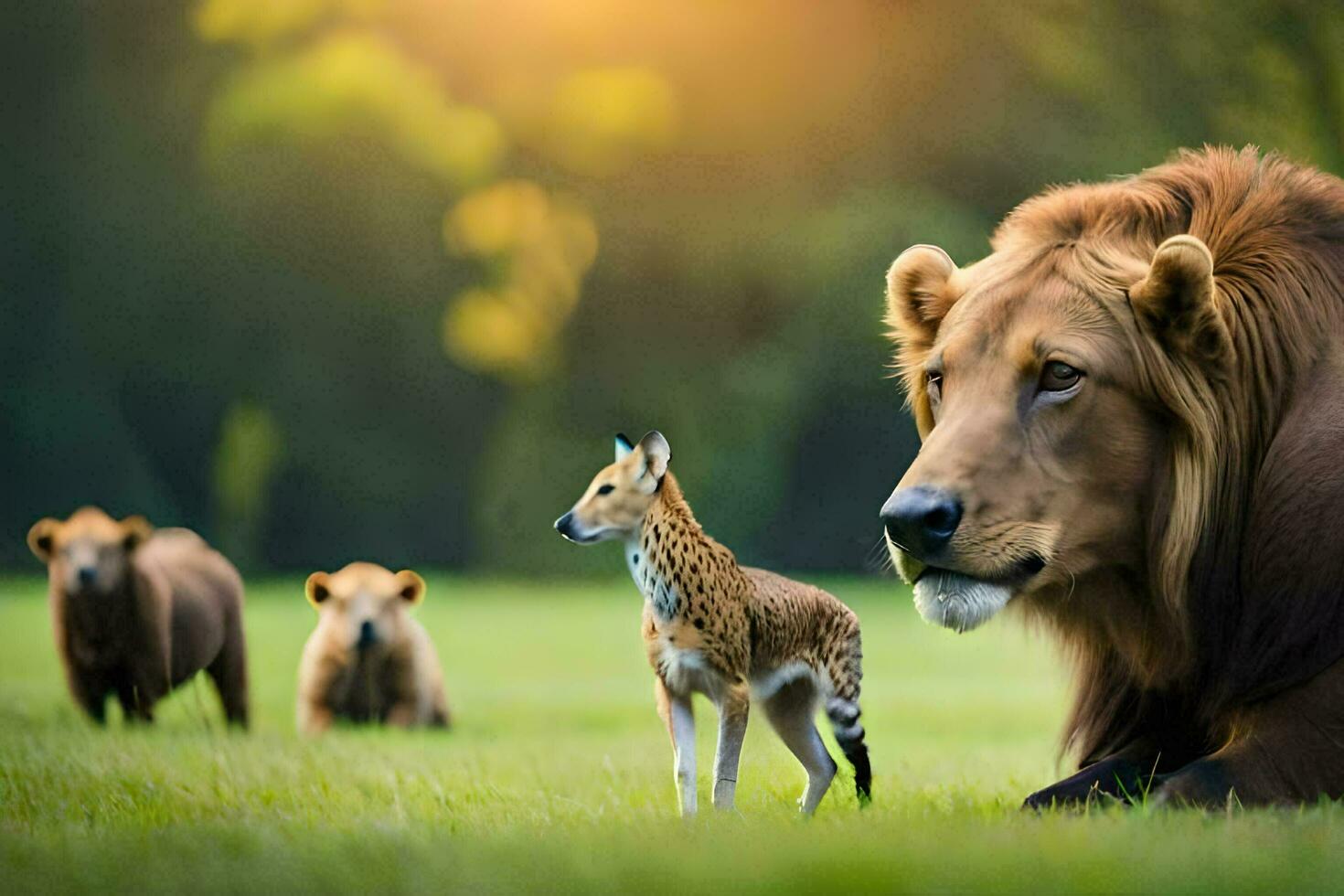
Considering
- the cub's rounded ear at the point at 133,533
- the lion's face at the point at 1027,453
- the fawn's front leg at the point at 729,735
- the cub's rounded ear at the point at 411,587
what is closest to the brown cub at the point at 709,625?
the fawn's front leg at the point at 729,735

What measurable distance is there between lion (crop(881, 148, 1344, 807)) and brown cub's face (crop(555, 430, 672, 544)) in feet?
1.28

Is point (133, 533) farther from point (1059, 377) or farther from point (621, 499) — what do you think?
point (1059, 377)

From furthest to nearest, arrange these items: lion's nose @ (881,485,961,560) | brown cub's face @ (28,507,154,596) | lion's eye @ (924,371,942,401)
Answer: brown cub's face @ (28,507,154,596) → lion's eye @ (924,371,942,401) → lion's nose @ (881,485,961,560)

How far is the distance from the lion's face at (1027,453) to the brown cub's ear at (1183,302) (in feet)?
0.15

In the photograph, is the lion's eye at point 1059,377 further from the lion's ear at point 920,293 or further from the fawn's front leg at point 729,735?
the fawn's front leg at point 729,735

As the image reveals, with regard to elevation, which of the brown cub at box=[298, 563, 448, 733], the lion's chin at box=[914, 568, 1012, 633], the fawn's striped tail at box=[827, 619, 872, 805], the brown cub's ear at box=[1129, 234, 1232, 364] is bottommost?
the brown cub at box=[298, 563, 448, 733]

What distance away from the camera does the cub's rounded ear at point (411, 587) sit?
14.3ft

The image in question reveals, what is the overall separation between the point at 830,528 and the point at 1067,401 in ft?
15.0

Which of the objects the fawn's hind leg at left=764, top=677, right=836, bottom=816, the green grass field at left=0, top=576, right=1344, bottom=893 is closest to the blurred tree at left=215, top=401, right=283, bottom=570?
the green grass field at left=0, top=576, right=1344, bottom=893

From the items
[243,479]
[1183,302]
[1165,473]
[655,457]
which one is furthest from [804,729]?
[243,479]

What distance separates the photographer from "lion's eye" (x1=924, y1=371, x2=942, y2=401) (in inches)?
94.2

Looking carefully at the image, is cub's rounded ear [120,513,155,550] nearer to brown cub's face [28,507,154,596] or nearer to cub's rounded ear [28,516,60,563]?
brown cub's face [28,507,154,596]

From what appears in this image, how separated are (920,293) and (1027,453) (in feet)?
1.54

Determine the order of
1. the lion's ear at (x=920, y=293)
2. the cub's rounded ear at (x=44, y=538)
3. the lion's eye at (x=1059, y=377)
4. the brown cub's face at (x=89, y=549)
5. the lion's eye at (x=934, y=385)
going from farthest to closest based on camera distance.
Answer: the cub's rounded ear at (x=44, y=538) < the brown cub's face at (x=89, y=549) < the lion's ear at (x=920, y=293) < the lion's eye at (x=934, y=385) < the lion's eye at (x=1059, y=377)
